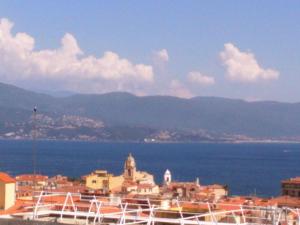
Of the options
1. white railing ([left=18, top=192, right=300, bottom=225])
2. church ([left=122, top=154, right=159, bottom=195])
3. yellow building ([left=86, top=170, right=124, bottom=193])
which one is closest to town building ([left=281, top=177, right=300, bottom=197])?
church ([left=122, top=154, right=159, bottom=195])

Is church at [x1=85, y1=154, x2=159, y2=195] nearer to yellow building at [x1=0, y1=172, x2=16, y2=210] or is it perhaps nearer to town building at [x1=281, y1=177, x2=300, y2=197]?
town building at [x1=281, y1=177, x2=300, y2=197]

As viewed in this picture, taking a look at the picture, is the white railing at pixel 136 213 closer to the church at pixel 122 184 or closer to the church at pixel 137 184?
the church at pixel 137 184

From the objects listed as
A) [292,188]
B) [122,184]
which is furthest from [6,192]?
[292,188]

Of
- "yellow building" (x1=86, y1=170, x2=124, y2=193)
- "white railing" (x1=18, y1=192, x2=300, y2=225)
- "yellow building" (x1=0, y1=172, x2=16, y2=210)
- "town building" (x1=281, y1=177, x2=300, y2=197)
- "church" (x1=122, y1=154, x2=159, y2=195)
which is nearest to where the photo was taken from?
"white railing" (x1=18, y1=192, x2=300, y2=225)

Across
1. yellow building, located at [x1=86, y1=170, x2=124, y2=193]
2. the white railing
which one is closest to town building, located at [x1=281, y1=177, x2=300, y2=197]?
yellow building, located at [x1=86, y1=170, x2=124, y2=193]

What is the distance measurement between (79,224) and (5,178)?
12655 mm

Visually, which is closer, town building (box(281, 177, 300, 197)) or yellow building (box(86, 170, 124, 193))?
yellow building (box(86, 170, 124, 193))

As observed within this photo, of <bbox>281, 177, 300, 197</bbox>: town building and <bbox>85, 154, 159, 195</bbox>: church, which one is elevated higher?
<bbox>85, 154, 159, 195</bbox>: church

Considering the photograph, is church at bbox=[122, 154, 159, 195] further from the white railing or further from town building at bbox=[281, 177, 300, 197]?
the white railing

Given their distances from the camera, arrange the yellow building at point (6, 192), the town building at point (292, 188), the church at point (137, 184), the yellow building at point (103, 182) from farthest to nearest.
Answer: the town building at point (292, 188) < the yellow building at point (103, 182) < the church at point (137, 184) < the yellow building at point (6, 192)

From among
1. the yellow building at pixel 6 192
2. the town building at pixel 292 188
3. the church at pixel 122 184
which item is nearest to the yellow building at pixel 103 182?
the church at pixel 122 184

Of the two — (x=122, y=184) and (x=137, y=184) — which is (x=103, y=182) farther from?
(x=137, y=184)

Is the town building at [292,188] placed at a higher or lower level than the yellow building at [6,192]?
lower

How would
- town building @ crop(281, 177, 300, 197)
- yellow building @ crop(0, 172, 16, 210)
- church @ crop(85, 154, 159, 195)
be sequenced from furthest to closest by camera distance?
1. town building @ crop(281, 177, 300, 197)
2. church @ crop(85, 154, 159, 195)
3. yellow building @ crop(0, 172, 16, 210)
